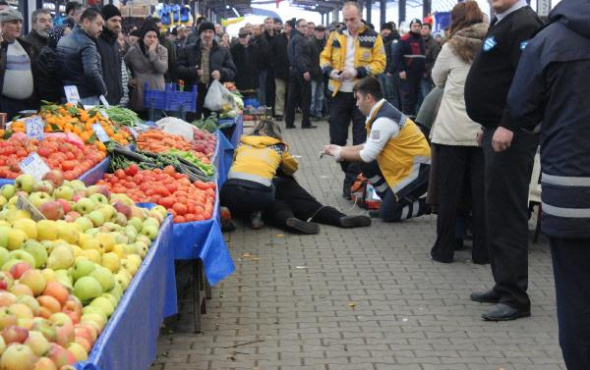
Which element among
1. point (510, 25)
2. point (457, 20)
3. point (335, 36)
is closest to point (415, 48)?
point (335, 36)

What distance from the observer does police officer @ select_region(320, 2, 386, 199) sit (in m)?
10.5

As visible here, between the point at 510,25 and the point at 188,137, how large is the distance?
14.9 ft

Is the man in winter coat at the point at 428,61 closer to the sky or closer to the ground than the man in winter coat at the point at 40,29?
closer to the ground

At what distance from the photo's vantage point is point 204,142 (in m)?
9.49

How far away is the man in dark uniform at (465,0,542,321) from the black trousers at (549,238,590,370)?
1964 millimetres

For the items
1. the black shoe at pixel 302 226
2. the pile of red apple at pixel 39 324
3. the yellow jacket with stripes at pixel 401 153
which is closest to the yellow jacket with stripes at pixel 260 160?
the black shoe at pixel 302 226

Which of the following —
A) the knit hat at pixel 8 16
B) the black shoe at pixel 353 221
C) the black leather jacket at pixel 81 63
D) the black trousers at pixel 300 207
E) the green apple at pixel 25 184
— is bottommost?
the black shoe at pixel 353 221

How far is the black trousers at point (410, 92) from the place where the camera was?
63.1 ft

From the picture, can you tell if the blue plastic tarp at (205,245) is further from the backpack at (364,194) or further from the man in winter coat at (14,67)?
the man in winter coat at (14,67)

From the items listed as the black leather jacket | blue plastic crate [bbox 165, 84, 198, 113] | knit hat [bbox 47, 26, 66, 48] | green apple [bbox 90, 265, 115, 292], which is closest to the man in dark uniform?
green apple [bbox 90, 265, 115, 292]

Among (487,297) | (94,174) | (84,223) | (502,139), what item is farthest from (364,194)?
(84,223)

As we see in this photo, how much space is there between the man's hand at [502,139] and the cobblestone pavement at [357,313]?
A: 45.6 inches

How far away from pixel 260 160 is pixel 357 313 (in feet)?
9.87

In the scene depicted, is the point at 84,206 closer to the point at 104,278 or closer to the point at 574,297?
the point at 104,278
